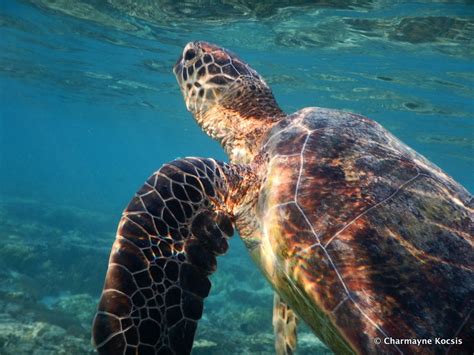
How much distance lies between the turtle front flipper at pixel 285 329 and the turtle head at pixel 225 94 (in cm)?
184

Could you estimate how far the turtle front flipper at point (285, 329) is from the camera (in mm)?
3682

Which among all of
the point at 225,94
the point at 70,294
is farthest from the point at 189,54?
the point at 70,294

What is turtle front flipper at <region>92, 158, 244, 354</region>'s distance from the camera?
2289 mm

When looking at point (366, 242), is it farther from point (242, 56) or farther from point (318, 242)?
point (242, 56)

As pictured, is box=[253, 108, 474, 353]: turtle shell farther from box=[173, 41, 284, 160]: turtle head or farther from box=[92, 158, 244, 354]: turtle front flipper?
box=[173, 41, 284, 160]: turtle head

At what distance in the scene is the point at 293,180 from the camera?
2773 mm

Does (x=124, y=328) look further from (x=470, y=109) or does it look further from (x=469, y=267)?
(x=470, y=109)

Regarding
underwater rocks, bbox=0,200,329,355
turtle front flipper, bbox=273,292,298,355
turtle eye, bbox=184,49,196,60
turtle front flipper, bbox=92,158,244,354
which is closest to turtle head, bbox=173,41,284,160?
turtle eye, bbox=184,49,196,60

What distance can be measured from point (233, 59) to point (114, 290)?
11.0ft

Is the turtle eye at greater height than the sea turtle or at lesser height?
greater

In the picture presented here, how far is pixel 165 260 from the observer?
2.57 metres

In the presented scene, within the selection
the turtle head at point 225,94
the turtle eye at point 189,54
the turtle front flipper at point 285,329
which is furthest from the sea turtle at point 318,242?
the turtle eye at point 189,54

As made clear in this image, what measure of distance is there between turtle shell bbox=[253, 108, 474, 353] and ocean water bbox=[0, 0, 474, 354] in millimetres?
6294

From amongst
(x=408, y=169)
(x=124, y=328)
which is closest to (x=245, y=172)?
(x=408, y=169)
